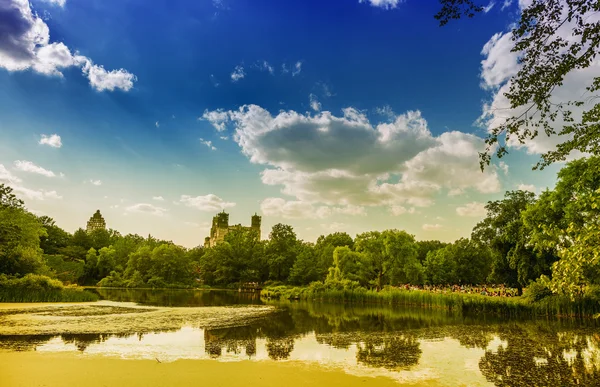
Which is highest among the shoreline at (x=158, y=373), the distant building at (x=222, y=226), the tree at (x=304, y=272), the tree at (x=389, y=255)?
the distant building at (x=222, y=226)

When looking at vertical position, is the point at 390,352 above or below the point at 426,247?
below

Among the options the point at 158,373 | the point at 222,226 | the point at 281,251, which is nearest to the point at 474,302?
the point at 158,373

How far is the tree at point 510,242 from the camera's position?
2847 cm

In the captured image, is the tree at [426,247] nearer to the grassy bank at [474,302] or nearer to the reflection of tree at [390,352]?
the grassy bank at [474,302]

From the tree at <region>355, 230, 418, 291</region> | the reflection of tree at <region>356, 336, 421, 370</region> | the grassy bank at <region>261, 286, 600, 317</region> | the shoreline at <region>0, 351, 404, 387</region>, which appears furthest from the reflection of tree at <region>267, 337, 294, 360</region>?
the tree at <region>355, 230, 418, 291</region>

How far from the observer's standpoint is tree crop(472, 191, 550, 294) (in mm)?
28469

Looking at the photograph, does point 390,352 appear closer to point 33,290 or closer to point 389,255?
point 33,290

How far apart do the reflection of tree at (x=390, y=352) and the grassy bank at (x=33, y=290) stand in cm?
2427

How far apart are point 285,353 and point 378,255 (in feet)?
120

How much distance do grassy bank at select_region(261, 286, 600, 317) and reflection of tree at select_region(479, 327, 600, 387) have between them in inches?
352

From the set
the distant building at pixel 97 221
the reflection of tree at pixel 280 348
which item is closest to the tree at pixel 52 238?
the reflection of tree at pixel 280 348

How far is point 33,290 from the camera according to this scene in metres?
25.6

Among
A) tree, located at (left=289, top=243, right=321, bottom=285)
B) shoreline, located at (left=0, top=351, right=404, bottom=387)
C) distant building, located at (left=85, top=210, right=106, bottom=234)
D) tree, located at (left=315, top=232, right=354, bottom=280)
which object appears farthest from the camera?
distant building, located at (left=85, top=210, right=106, bottom=234)

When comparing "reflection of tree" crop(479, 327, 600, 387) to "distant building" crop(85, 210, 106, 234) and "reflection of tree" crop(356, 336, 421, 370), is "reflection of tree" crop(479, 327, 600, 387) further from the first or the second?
"distant building" crop(85, 210, 106, 234)
